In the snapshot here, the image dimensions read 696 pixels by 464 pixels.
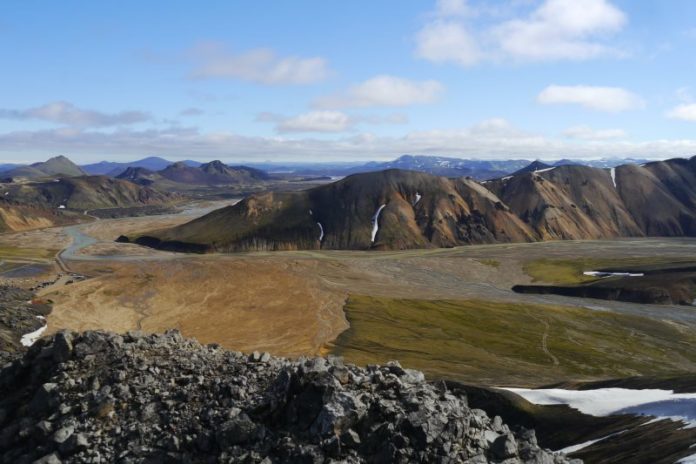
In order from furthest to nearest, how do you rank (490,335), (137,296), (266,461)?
1. (137,296)
2. (490,335)
3. (266,461)

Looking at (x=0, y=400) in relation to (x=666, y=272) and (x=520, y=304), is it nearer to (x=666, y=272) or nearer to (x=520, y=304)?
(x=520, y=304)

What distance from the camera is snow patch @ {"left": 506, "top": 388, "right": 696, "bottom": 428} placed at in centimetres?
4200

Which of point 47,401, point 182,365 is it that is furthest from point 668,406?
point 47,401

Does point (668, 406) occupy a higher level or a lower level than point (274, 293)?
higher

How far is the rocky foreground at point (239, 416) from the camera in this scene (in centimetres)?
2541

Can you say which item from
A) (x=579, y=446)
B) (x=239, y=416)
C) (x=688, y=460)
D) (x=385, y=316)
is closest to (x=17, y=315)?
(x=385, y=316)

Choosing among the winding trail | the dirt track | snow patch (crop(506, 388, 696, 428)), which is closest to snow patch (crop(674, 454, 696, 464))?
snow patch (crop(506, 388, 696, 428))

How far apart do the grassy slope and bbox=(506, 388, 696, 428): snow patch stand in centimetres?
1604

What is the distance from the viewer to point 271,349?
89688 mm

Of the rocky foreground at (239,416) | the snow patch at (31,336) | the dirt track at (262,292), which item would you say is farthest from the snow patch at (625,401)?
the snow patch at (31,336)

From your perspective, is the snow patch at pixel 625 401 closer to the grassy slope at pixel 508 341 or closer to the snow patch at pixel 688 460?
the snow patch at pixel 688 460

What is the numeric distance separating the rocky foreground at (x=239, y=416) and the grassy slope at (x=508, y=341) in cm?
4616

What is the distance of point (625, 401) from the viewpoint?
160ft

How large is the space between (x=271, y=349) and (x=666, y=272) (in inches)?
5170
